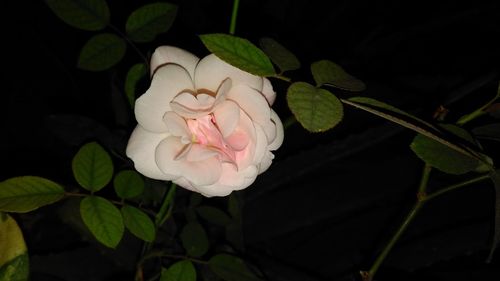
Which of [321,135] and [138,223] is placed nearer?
[138,223]

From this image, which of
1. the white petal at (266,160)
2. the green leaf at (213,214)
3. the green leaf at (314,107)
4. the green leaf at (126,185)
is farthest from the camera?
the green leaf at (213,214)

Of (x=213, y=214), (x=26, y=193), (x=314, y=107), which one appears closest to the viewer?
(x=314, y=107)

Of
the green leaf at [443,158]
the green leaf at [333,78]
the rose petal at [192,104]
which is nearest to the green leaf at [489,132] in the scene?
the green leaf at [443,158]

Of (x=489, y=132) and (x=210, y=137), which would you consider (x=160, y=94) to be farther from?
(x=489, y=132)

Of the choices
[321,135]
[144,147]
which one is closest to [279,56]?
Result: [144,147]

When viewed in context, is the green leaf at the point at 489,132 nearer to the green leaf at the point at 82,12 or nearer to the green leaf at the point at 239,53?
the green leaf at the point at 239,53

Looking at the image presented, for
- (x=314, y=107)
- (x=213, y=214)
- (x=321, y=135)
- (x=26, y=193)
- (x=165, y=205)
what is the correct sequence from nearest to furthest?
(x=314, y=107) < (x=26, y=193) < (x=165, y=205) < (x=213, y=214) < (x=321, y=135)

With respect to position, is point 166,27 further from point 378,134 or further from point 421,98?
point 421,98
